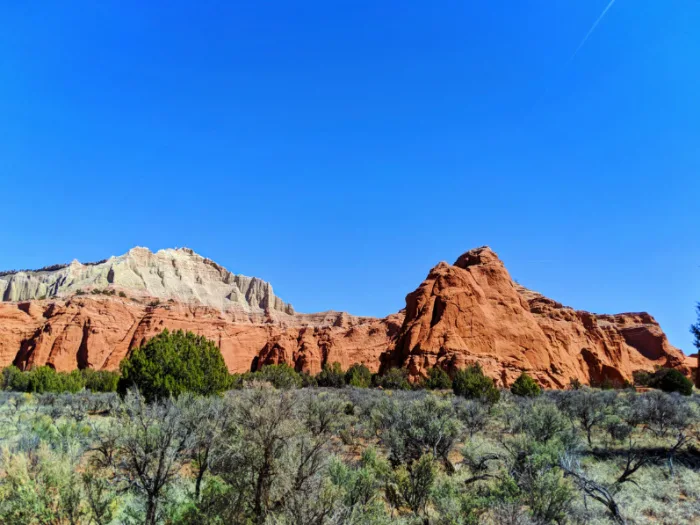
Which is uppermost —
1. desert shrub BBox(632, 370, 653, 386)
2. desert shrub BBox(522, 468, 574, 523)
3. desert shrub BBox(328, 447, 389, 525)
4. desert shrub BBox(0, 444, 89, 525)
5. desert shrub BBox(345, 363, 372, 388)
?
desert shrub BBox(632, 370, 653, 386)

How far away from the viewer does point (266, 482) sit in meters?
8.55

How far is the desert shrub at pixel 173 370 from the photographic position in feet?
74.0

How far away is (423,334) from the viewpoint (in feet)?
178

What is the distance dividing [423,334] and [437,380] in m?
11.4

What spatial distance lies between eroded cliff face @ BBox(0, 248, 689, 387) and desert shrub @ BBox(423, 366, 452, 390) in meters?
3.44

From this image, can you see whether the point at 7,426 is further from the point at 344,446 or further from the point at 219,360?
the point at 344,446

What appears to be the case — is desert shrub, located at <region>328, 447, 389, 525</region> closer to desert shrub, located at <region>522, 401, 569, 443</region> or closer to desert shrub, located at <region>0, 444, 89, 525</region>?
desert shrub, located at <region>0, 444, 89, 525</region>

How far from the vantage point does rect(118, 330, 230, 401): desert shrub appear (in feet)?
74.0

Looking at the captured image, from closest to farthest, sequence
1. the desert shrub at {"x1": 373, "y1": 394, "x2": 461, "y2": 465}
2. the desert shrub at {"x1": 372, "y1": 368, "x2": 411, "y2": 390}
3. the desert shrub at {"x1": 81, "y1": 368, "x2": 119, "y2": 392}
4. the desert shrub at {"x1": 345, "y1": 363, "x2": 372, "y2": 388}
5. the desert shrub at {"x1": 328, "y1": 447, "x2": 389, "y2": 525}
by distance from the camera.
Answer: the desert shrub at {"x1": 328, "y1": 447, "x2": 389, "y2": 525} → the desert shrub at {"x1": 373, "y1": 394, "x2": 461, "y2": 465} → the desert shrub at {"x1": 372, "y1": 368, "x2": 411, "y2": 390} → the desert shrub at {"x1": 81, "y1": 368, "x2": 119, "y2": 392} → the desert shrub at {"x1": 345, "y1": 363, "x2": 372, "y2": 388}

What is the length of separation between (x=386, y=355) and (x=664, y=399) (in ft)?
129

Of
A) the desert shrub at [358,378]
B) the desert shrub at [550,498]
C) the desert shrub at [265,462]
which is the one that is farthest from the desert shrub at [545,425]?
the desert shrub at [358,378]

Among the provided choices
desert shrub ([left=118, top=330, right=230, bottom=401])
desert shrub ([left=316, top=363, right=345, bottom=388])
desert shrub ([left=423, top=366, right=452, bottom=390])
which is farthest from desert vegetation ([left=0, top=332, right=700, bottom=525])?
desert shrub ([left=316, top=363, right=345, bottom=388])

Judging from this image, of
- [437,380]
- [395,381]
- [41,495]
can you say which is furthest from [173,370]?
[437,380]

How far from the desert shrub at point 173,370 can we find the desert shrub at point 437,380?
24079 millimetres
